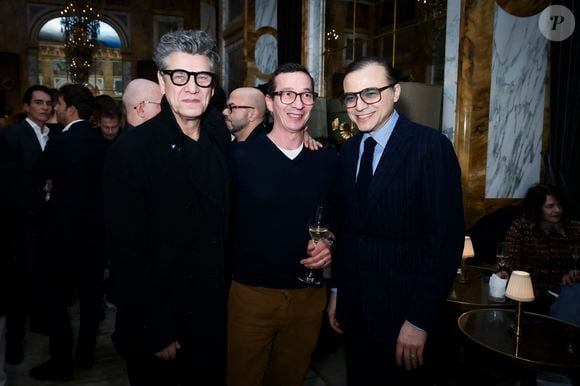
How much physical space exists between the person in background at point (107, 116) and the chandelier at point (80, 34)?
588 centimetres

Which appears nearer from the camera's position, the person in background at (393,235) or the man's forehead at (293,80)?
the person in background at (393,235)

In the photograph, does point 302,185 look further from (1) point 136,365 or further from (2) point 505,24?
(2) point 505,24

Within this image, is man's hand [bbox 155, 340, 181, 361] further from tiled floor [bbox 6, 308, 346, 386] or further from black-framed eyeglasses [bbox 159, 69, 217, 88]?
tiled floor [bbox 6, 308, 346, 386]

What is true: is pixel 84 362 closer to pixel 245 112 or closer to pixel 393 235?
pixel 245 112

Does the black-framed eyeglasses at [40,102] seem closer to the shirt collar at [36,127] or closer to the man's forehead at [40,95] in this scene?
the man's forehead at [40,95]

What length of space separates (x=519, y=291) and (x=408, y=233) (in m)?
1.18

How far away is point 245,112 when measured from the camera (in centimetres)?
354

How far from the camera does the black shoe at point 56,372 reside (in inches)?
129

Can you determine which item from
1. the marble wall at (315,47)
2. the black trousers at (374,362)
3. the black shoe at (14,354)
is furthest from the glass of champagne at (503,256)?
the marble wall at (315,47)

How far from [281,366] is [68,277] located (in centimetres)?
194

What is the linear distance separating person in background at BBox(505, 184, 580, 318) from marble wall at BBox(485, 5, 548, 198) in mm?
456

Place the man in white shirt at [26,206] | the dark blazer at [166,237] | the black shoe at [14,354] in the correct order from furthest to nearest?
the black shoe at [14,354] → the man in white shirt at [26,206] → the dark blazer at [166,237]

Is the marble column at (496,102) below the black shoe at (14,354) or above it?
above

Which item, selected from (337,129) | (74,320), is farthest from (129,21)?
(74,320)
